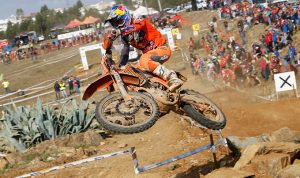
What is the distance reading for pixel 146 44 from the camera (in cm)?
677

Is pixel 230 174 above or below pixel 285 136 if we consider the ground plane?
above

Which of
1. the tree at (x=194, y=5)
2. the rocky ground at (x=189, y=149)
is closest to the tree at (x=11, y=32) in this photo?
the tree at (x=194, y=5)

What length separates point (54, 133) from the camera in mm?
11508

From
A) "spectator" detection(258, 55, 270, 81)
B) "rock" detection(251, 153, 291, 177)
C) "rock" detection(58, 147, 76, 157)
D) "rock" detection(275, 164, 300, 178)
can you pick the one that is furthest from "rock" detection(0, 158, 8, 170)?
"spectator" detection(258, 55, 270, 81)

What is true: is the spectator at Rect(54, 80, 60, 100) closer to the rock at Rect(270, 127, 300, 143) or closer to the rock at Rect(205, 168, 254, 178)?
the rock at Rect(270, 127, 300, 143)

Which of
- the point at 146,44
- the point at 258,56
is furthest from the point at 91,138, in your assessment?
the point at 258,56

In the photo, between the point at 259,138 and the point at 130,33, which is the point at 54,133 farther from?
the point at 130,33

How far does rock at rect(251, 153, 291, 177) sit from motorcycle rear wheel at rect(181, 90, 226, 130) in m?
0.82

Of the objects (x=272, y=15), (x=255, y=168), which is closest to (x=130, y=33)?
(x=255, y=168)

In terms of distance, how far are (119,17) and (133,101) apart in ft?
3.81

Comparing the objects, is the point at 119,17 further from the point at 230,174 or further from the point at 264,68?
the point at 264,68

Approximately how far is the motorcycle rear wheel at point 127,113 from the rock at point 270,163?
1.90 m

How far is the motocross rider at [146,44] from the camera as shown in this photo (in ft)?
20.2

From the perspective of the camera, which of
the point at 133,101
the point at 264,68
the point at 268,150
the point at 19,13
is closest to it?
the point at 133,101
